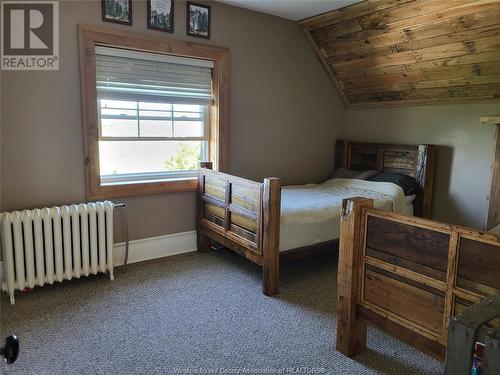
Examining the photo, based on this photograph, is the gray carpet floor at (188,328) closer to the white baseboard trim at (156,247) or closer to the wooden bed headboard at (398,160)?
the white baseboard trim at (156,247)

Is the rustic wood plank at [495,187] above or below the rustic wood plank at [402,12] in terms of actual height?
below

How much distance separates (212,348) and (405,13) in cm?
296

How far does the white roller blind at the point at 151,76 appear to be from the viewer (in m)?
2.99

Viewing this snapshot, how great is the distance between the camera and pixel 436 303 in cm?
165

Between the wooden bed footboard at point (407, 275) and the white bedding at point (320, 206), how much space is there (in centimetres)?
84

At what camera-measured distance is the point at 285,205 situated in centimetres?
305

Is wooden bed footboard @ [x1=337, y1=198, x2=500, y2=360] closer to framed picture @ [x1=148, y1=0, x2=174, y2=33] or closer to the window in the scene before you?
the window

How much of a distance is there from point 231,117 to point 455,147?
7.24ft

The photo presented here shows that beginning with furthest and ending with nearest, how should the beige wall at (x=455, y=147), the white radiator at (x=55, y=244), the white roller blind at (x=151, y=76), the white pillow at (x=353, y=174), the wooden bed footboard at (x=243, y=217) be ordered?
the white pillow at (x=353, y=174) < the beige wall at (x=455, y=147) < the white roller blind at (x=151, y=76) < the wooden bed footboard at (x=243, y=217) < the white radiator at (x=55, y=244)

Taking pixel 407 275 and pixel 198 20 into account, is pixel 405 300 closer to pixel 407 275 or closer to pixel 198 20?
pixel 407 275

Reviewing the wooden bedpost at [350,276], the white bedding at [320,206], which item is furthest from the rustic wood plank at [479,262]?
the white bedding at [320,206]

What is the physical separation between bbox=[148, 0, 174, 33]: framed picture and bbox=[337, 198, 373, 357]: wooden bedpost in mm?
2219

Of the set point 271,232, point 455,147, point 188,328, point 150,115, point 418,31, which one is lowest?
point 188,328

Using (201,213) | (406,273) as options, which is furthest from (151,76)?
(406,273)
